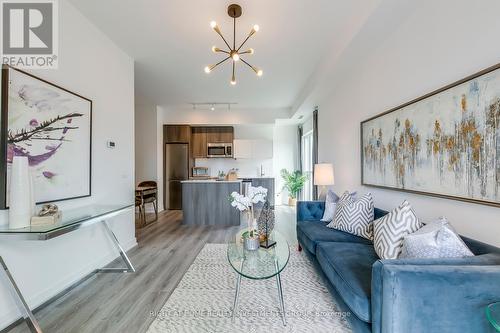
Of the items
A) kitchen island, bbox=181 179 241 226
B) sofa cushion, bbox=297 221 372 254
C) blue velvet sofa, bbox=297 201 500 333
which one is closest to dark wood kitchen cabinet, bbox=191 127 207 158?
kitchen island, bbox=181 179 241 226

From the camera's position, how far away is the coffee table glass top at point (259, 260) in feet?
5.60

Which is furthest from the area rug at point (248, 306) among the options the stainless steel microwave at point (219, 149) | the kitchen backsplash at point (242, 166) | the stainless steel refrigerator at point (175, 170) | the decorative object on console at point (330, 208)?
the kitchen backsplash at point (242, 166)

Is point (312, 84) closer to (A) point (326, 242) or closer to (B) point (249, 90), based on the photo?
(B) point (249, 90)

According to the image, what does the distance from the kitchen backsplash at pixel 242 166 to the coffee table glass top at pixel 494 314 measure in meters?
6.57

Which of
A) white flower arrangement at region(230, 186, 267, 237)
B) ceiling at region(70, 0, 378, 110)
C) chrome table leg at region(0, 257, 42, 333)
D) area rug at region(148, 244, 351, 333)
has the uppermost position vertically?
ceiling at region(70, 0, 378, 110)

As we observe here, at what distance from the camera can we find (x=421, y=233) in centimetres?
147

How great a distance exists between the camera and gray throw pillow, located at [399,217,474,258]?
4.48 ft

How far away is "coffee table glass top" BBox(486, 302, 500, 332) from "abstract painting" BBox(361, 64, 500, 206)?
→ 69cm

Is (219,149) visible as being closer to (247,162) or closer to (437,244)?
(247,162)

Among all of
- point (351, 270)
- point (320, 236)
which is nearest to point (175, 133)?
point (320, 236)

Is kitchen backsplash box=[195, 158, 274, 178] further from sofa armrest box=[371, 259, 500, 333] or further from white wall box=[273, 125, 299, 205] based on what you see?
sofa armrest box=[371, 259, 500, 333]

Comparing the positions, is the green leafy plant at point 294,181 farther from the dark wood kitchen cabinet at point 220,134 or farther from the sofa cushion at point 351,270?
the sofa cushion at point 351,270

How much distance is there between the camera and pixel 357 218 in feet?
8.34

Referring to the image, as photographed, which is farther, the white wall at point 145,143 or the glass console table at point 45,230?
the white wall at point 145,143
